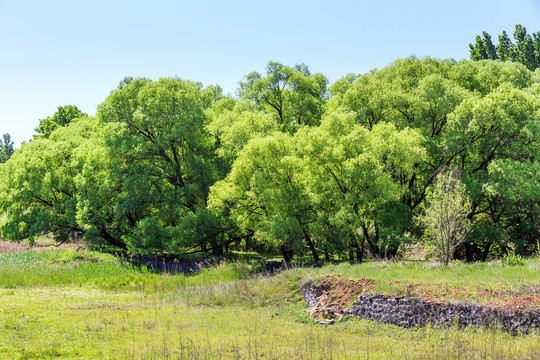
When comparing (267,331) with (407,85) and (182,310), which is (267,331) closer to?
(182,310)

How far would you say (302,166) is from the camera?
90.7 feet

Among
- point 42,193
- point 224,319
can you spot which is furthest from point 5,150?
point 224,319

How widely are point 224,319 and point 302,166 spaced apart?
46.9 ft

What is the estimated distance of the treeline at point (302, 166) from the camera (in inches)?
1021

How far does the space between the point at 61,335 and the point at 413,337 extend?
11039mm

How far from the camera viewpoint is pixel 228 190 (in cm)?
2858

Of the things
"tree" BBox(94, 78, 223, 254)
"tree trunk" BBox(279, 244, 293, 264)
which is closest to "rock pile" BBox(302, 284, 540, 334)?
"tree trunk" BBox(279, 244, 293, 264)

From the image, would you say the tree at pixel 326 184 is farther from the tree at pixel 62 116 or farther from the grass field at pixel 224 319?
the tree at pixel 62 116

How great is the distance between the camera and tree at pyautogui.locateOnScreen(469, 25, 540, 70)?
6662 cm

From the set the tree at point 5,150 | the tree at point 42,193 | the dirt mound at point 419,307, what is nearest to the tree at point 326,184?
the dirt mound at point 419,307

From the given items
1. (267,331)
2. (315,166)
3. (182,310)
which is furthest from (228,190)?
(267,331)

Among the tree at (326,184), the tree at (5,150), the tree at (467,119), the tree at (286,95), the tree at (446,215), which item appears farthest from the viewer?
the tree at (5,150)

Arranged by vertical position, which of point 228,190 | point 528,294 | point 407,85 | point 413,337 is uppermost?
point 407,85

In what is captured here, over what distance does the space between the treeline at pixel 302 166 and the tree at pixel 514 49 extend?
35615 millimetres
